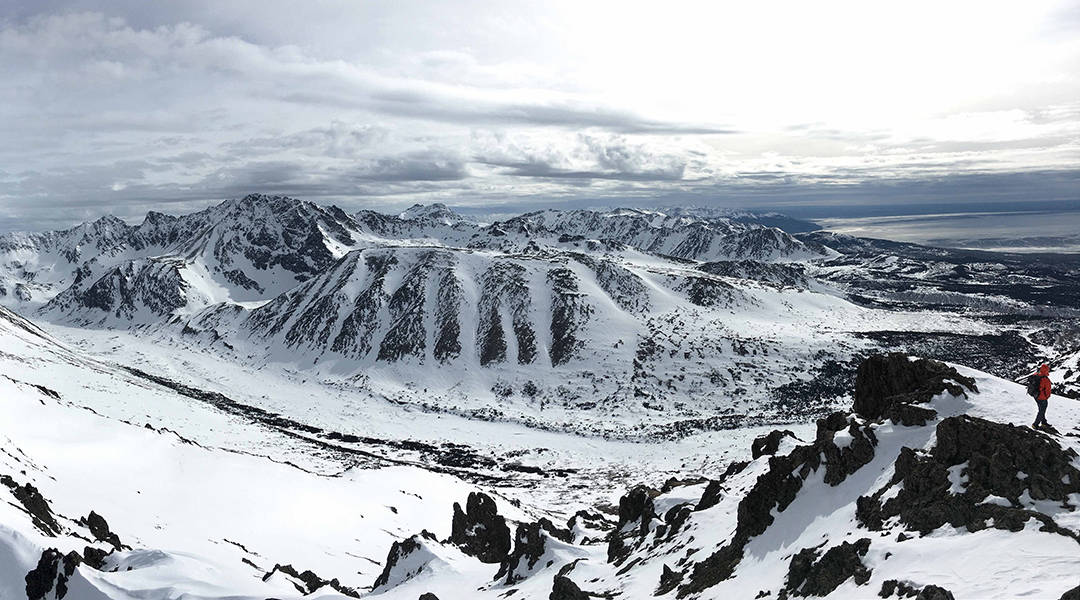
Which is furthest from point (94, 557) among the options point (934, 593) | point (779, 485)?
point (934, 593)

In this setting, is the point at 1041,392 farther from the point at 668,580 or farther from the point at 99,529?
the point at 99,529

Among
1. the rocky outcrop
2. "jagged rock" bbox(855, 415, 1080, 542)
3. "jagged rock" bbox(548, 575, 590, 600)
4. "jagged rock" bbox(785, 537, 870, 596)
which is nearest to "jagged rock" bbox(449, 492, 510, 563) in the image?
"jagged rock" bbox(548, 575, 590, 600)

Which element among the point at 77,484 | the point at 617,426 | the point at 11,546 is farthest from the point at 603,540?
the point at 617,426

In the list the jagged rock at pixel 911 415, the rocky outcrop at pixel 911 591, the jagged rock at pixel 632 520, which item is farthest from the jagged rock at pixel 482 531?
the rocky outcrop at pixel 911 591

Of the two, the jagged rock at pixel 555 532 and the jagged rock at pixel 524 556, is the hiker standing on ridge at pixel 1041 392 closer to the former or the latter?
the jagged rock at pixel 524 556

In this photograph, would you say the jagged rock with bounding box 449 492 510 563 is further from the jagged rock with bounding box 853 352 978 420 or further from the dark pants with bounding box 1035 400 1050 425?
the dark pants with bounding box 1035 400 1050 425

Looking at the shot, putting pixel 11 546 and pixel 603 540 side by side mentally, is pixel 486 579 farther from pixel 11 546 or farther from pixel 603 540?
pixel 11 546

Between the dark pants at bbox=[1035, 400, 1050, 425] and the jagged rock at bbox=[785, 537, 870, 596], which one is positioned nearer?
the jagged rock at bbox=[785, 537, 870, 596]
